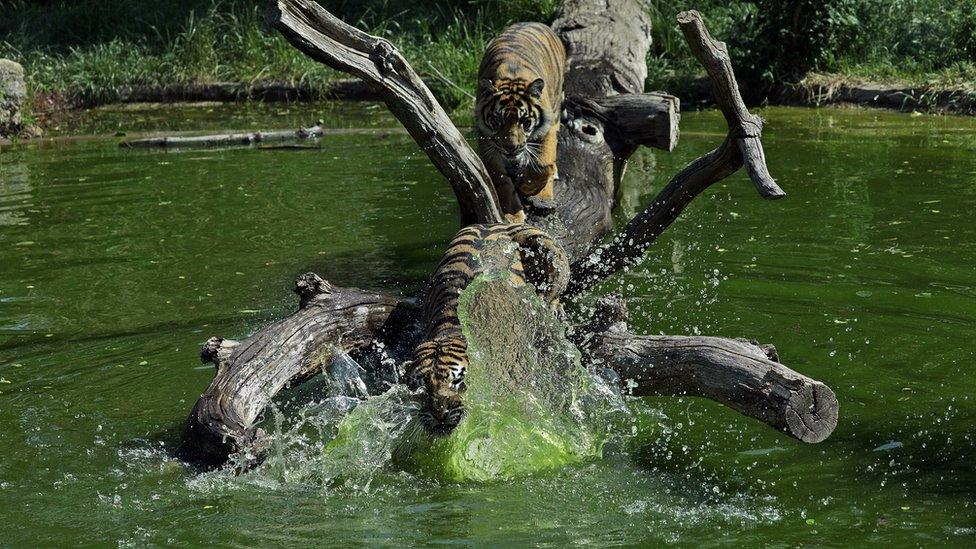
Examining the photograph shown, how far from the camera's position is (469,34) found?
15.5m

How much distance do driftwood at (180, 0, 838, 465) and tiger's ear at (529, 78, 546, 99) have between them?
0.61 metres

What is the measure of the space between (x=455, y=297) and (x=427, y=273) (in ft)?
8.64

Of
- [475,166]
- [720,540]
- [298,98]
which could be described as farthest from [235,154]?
[720,540]

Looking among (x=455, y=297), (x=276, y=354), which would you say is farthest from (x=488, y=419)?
(x=276, y=354)

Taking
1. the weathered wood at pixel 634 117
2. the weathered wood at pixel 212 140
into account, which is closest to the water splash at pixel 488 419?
the weathered wood at pixel 634 117

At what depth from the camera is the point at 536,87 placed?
22.7 feet

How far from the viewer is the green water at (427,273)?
411cm

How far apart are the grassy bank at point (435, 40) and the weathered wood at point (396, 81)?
703 centimetres

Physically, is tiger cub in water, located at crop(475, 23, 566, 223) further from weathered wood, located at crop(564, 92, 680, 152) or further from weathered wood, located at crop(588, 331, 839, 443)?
weathered wood, located at crop(588, 331, 839, 443)

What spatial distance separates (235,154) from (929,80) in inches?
274

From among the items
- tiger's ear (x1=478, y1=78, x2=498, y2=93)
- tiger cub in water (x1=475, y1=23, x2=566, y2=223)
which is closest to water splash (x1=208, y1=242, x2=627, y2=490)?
tiger cub in water (x1=475, y1=23, x2=566, y2=223)

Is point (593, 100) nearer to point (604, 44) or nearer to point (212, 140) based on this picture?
point (604, 44)

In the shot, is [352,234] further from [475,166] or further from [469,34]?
[469,34]

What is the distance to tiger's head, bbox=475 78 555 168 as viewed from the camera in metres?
6.88
